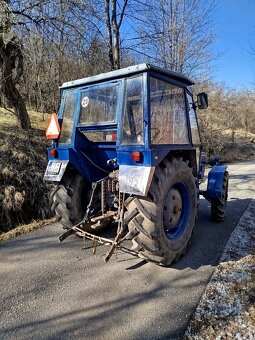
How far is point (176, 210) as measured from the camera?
372cm

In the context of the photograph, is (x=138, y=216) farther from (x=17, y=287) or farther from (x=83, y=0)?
(x=83, y=0)

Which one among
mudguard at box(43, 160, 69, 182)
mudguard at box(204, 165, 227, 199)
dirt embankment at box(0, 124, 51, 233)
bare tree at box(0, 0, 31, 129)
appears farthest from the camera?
bare tree at box(0, 0, 31, 129)

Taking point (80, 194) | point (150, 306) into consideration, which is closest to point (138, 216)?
point (150, 306)

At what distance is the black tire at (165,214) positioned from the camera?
3.16 m

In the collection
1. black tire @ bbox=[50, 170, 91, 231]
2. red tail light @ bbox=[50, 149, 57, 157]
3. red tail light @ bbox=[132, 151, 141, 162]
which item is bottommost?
black tire @ bbox=[50, 170, 91, 231]

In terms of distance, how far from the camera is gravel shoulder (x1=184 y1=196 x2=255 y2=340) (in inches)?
94.6

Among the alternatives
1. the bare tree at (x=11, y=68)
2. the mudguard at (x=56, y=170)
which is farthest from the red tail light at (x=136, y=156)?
the bare tree at (x=11, y=68)

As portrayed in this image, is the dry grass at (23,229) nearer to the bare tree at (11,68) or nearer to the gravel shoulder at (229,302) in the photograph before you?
the gravel shoulder at (229,302)

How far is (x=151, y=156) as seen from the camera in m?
3.12

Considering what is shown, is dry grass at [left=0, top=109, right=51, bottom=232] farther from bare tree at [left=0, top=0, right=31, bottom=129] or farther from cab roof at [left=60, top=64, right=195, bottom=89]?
cab roof at [left=60, top=64, right=195, bottom=89]

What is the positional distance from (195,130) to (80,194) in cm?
207

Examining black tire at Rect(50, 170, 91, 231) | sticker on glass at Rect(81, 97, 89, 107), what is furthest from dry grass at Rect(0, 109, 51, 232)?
sticker on glass at Rect(81, 97, 89, 107)

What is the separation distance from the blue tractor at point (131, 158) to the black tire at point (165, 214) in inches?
0.4

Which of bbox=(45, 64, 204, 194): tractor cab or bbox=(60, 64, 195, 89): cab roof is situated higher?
bbox=(60, 64, 195, 89): cab roof
